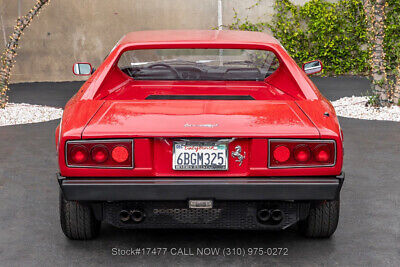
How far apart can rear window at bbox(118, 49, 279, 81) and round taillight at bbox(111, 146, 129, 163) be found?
1.48m

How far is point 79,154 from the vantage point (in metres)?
3.64

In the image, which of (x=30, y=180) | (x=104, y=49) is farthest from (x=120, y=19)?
(x=30, y=180)

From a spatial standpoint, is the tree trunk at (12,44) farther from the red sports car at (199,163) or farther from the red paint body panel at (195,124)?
the red sports car at (199,163)

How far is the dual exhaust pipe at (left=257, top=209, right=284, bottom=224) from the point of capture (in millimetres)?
3771

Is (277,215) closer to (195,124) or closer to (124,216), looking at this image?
(195,124)

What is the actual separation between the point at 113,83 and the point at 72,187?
4.16ft

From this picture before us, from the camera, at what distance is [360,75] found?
53.7 feet

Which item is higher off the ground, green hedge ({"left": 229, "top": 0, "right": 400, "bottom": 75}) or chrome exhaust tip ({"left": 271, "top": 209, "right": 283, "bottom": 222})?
chrome exhaust tip ({"left": 271, "top": 209, "right": 283, "bottom": 222})

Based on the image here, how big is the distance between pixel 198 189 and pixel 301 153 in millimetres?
644

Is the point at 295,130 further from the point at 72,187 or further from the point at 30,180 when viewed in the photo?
the point at 30,180

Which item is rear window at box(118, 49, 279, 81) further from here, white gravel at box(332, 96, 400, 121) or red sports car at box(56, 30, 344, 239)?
white gravel at box(332, 96, 400, 121)

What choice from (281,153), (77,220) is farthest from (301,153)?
(77,220)

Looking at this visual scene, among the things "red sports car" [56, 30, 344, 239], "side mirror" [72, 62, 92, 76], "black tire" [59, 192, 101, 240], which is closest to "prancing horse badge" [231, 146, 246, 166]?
"red sports car" [56, 30, 344, 239]

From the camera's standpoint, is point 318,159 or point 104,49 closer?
point 318,159
